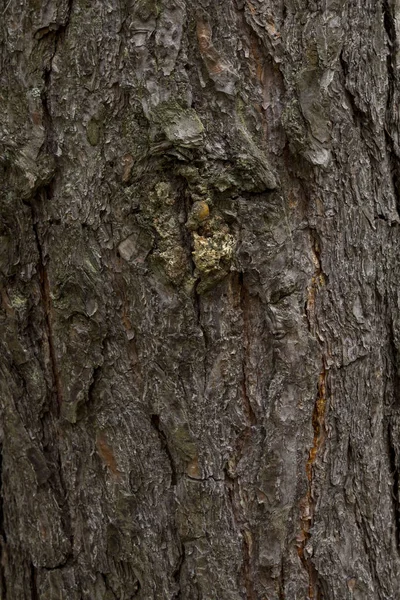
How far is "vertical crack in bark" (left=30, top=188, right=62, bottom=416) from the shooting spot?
1.42 meters

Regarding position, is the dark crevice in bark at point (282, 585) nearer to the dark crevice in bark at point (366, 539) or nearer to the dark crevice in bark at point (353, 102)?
the dark crevice in bark at point (366, 539)

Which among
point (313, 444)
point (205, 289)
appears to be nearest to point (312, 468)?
point (313, 444)

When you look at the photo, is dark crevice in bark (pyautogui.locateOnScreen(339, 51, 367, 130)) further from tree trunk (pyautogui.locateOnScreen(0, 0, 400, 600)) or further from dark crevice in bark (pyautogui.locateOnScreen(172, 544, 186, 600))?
dark crevice in bark (pyautogui.locateOnScreen(172, 544, 186, 600))

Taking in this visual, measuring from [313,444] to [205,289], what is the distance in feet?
1.37

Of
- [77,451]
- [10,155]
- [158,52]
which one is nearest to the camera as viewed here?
[158,52]

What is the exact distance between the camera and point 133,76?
127 cm

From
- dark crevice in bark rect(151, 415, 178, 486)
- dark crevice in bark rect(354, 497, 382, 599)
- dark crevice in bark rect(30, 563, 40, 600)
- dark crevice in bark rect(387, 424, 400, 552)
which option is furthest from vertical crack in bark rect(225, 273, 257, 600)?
dark crevice in bark rect(30, 563, 40, 600)

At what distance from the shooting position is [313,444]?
141 centimetres

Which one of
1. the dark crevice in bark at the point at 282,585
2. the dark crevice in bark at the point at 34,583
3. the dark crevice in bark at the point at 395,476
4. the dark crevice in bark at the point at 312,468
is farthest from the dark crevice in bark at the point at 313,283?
the dark crevice in bark at the point at 34,583

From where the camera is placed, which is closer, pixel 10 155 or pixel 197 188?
pixel 197 188

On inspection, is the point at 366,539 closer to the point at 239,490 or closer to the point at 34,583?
the point at 239,490

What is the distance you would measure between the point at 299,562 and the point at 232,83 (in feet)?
3.33

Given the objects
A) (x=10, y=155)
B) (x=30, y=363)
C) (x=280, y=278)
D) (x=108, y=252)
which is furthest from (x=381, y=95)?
(x=30, y=363)

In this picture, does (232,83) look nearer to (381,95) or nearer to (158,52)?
(158,52)
